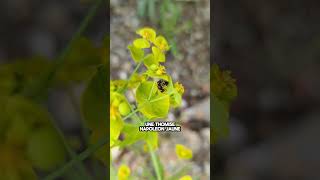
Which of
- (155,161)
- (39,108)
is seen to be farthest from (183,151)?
(39,108)

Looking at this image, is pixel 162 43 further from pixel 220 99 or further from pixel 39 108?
pixel 39 108

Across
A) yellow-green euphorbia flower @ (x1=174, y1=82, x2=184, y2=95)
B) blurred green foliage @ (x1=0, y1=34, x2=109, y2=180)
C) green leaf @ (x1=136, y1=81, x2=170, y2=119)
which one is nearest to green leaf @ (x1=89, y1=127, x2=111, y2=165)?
blurred green foliage @ (x1=0, y1=34, x2=109, y2=180)

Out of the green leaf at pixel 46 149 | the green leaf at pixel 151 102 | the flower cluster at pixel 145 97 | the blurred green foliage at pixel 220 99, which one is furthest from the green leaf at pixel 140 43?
the green leaf at pixel 46 149

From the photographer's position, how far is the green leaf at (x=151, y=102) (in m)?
1.50

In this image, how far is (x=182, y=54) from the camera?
1485 millimetres

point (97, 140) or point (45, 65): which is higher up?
point (45, 65)

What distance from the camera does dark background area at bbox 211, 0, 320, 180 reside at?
4.95ft

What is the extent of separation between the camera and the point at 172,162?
4.99 ft

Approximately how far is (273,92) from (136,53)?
0.39 m

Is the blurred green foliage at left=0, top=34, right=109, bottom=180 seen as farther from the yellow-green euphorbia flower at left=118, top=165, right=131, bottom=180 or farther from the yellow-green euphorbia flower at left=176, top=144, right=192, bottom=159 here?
the yellow-green euphorbia flower at left=176, top=144, right=192, bottom=159

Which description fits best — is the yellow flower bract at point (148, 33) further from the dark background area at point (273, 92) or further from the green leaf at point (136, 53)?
the dark background area at point (273, 92)

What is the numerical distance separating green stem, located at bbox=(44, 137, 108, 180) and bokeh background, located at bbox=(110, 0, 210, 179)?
5cm

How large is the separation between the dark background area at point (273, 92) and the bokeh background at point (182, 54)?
7cm

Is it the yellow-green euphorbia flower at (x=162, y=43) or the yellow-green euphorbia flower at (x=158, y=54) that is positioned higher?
the yellow-green euphorbia flower at (x=162, y=43)
